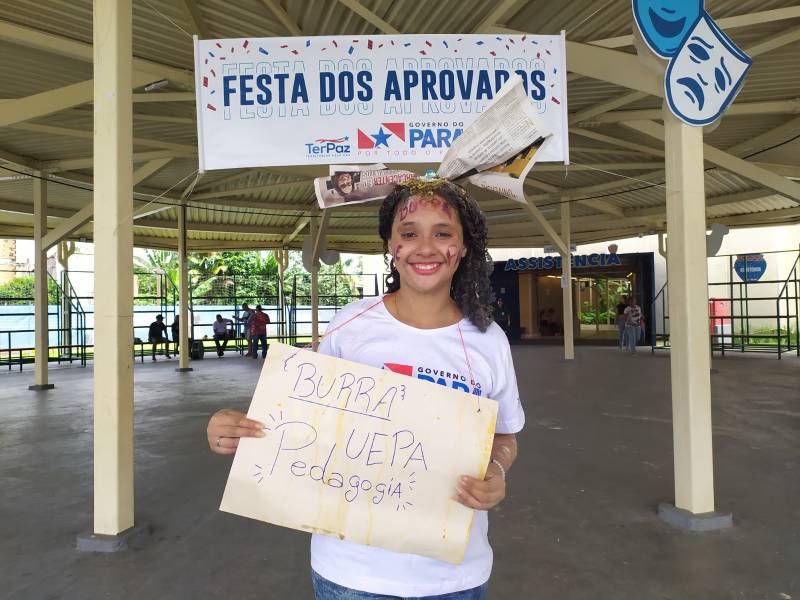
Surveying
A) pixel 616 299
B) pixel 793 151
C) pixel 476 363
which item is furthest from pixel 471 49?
pixel 616 299

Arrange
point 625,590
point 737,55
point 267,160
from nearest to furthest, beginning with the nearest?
1. point 625,590
2. point 267,160
3. point 737,55

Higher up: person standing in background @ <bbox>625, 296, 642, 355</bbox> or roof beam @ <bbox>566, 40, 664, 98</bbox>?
roof beam @ <bbox>566, 40, 664, 98</bbox>

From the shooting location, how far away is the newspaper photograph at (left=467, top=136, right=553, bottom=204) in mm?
1647

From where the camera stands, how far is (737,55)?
365 cm

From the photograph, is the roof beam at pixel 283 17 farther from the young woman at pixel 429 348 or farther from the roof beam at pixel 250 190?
the roof beam at pixel 250 190

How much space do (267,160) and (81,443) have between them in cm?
447

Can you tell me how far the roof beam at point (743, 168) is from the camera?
7.96 metres

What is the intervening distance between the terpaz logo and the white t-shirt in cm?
219

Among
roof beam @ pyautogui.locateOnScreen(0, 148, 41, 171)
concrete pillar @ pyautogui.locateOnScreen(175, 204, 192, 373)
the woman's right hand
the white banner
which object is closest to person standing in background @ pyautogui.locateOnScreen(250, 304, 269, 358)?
concrete pillar @ pyautogui.locateOnScreen(175, 204, 192, 373)

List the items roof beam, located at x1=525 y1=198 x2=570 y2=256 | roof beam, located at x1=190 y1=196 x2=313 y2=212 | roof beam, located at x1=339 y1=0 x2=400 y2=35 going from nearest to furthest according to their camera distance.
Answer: roof beam, located at x1=339 y1=0 x2=400 y2=35 → roof beam, located at x1=525 y1=198 x2=570 y2=256 → roof beam, located at x1=190 y1=196 x2=313 y2=212

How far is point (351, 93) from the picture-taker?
11.5 feet

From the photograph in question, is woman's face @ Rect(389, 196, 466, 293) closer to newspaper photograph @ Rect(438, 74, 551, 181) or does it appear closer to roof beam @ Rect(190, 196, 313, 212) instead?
newspaper photograph @ Rect(438, 74, 551, 181)

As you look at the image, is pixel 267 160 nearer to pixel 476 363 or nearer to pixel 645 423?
pixel 476 363

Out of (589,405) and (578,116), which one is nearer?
(589,405)
